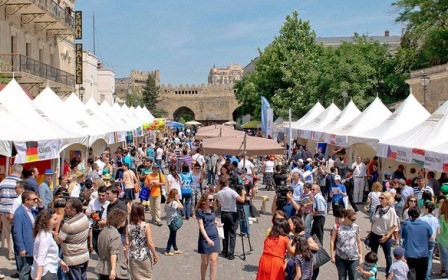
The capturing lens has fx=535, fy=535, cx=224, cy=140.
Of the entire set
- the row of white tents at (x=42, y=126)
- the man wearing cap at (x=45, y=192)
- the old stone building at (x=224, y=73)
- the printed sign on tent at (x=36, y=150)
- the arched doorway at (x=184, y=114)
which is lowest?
the man wearing cap at (x=45, y=192)

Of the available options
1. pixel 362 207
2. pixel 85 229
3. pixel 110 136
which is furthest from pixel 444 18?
pixel 85 229

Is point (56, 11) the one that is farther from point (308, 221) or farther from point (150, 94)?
point (150, 94)

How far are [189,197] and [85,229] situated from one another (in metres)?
6.63

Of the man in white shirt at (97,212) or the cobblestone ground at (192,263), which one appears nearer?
the man in white shirt at (97,212)

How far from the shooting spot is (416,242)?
764cm

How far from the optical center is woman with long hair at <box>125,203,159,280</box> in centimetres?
672

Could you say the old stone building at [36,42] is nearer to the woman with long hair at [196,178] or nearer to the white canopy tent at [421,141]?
the woman with long hair at [196,178]

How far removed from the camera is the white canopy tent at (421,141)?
40.4ft

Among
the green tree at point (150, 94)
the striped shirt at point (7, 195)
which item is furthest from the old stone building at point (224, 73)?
the striped shirt at point (7, 195)

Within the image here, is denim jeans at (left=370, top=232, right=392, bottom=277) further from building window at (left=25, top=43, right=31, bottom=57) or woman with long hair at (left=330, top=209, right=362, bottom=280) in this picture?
building window at (left=25, top=43, right=31, bottom=57)

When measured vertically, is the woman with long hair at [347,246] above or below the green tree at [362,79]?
below

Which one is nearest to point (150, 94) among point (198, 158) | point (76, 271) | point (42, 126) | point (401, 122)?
point (198, 158)

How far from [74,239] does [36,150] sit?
5414 millimetres

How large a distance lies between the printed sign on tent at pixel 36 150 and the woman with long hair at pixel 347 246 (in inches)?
265
